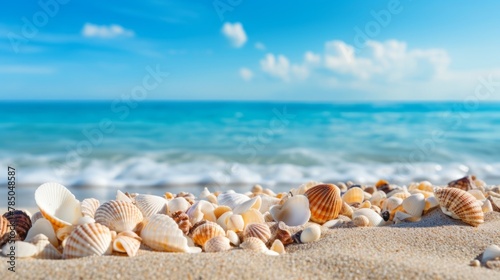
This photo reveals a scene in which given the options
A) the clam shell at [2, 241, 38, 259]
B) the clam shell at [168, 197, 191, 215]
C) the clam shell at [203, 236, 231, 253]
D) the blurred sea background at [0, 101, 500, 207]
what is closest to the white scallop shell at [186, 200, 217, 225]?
the clam shell at [168, 197, 191, 215]

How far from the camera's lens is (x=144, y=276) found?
5.63 ft

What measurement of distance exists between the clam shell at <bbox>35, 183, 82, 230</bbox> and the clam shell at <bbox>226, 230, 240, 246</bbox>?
0.90m

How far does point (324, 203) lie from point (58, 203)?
172 cm

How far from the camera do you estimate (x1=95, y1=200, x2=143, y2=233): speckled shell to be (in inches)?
93.4

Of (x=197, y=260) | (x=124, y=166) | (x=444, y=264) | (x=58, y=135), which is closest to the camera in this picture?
(x=197, y=260)

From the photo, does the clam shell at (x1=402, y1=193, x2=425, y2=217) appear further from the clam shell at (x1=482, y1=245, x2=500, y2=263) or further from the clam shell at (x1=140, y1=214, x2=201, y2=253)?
the clam shell at (x1=140, y1=214, x2=201, y2=253)

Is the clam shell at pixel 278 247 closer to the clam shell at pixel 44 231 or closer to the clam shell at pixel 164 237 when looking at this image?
the clam shell at pixel 164 237

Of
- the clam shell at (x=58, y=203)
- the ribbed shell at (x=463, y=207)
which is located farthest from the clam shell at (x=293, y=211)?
the clam shell at (x=58, y=203)

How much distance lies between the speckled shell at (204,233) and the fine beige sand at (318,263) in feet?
1.05

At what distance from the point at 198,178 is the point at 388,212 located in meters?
5.20

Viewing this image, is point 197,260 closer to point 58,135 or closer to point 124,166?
point 124,166

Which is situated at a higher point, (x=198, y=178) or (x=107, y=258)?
(x=107, y=258)

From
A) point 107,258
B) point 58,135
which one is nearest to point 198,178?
point 107,258

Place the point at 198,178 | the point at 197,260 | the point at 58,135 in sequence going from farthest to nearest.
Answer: the point at 58,135 → the point at 198,178 → the point at 197,260
